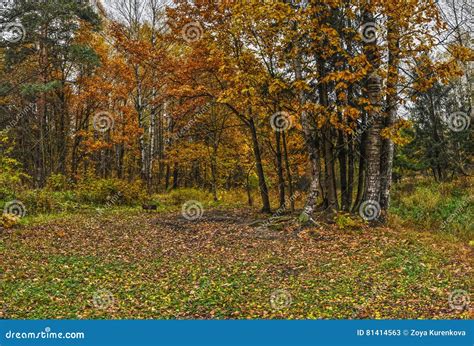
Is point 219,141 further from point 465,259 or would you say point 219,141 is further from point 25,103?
point 465,259

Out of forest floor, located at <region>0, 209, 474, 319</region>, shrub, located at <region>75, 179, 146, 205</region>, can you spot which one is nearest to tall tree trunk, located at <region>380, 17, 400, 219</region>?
forest floor, located at <region>0, 209, 474, 319</region>

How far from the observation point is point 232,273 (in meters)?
7.83

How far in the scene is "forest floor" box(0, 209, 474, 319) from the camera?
5.92m

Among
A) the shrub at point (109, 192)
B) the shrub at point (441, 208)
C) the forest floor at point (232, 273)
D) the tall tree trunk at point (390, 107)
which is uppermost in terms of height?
the tall tree trunk at point (390, 107)

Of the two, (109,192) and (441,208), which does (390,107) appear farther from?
(109,192)

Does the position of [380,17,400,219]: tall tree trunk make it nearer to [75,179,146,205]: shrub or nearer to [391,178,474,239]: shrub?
[391,178,474,239]: shrub

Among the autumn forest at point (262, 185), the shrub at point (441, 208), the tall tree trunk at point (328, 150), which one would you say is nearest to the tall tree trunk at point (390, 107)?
the autumn forest at point (262, 185)

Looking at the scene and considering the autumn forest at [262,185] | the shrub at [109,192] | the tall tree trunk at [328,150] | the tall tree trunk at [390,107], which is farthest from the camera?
the shrub at [109,192]

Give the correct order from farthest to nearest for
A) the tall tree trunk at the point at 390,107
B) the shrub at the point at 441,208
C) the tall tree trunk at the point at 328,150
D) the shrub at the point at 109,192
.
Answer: the shrub at the point at 109,192 < the shrub at the point at 441,208 < the tall tree trunk at the point at 328,150 < the tall tree trunk at the point at 390,107

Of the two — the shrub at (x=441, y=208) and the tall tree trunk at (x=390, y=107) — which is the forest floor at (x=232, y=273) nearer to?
the tall tree trunk at (x=390, y=107)

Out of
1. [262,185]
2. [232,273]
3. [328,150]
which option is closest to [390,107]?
[328,150]

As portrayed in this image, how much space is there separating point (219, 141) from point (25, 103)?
Answer: 12.5 meters

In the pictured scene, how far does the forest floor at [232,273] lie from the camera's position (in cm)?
592

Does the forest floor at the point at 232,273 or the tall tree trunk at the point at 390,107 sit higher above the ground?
the tall tree trunk at the point at 390,107
